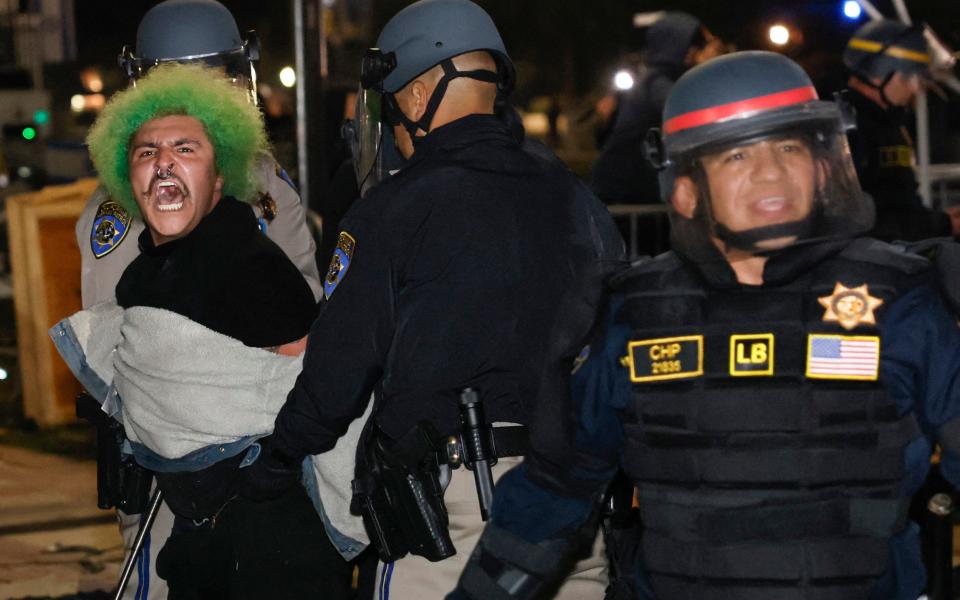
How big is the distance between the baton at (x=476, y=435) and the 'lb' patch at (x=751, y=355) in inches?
Answer: 33.1

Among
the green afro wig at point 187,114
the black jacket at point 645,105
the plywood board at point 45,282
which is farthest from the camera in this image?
the plywood board at point 45,282

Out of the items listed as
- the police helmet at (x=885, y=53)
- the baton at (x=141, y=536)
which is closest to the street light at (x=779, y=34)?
the police helmet at (x=885, y=53)

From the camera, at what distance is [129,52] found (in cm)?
553

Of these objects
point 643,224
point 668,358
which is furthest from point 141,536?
point 643,224

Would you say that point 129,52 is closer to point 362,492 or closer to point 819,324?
point 362,492

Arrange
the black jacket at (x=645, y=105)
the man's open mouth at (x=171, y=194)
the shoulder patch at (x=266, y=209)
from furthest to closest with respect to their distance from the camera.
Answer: the black jacket at (x=645, y=105)
the shoulder patch at (x=266, y=209)
the man's open mouth at (x=171, y=194)

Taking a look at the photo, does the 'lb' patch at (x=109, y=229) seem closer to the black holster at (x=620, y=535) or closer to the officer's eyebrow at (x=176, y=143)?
the officer's eyebrow at (x=176, y=143)

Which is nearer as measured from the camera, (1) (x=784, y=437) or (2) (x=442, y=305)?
(1) (x=784, y=437)

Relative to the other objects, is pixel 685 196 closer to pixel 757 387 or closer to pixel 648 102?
pixel 757 387

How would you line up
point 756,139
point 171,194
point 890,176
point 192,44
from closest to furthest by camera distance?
1. point 756,139
2. point 171,194
3. point 192,44
4. point 890,176

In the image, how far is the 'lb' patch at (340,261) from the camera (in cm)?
376

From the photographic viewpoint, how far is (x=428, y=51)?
158 inches

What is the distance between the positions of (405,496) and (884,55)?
14.4 feet

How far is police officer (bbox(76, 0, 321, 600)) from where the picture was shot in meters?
4.38
